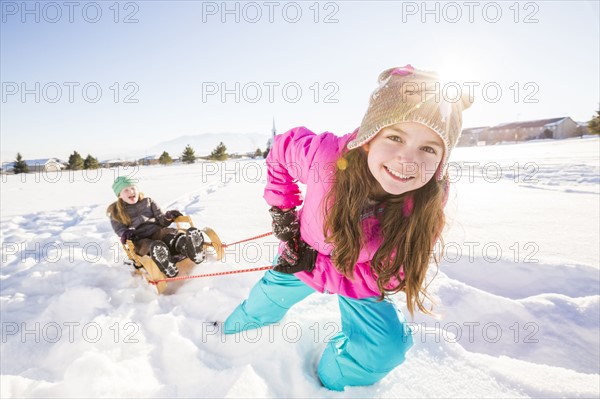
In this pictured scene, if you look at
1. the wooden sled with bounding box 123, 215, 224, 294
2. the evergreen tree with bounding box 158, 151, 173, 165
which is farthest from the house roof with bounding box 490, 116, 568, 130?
the wooden sled with bounding box 123, 215, 224, 294

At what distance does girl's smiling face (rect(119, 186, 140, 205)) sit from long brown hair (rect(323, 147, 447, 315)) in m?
2.46

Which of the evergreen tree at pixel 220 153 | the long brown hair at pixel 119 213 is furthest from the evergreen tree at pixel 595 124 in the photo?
the long brown hair at pixel 119 213

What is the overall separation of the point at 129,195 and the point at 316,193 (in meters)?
2.37

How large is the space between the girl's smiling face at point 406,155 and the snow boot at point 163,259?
82.1 inches

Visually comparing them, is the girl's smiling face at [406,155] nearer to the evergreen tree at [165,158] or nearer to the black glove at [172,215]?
the black glove at [172,215]

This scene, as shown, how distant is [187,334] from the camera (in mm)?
1931

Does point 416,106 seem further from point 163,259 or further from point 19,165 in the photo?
point 19,165

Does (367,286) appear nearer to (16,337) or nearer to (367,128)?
(367,128)

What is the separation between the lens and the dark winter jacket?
10.4 feet

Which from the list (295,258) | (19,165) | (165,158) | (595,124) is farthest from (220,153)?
(595,124)

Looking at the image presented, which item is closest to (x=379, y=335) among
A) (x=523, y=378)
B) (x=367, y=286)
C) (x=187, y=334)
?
(x=367, y=286)

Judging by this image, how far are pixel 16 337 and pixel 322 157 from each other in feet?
7.55

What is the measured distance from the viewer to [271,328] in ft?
6.27

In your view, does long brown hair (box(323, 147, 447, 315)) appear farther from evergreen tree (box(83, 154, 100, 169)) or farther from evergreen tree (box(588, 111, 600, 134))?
evergreen tree (box(588, 111, 600, 134))
